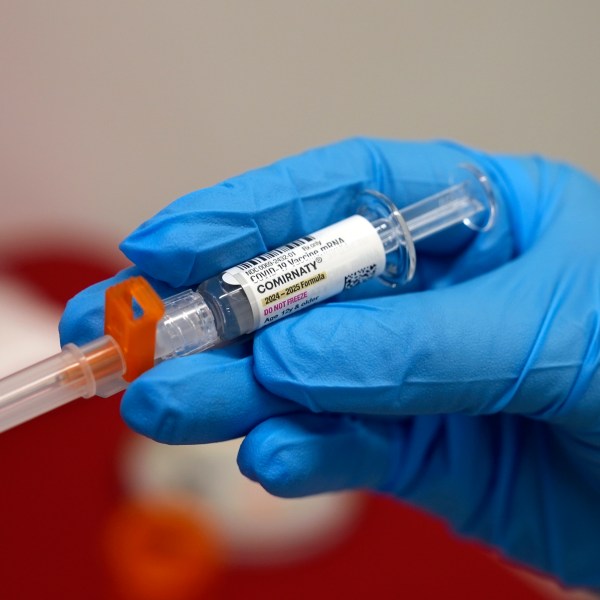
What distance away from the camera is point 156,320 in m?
0.58

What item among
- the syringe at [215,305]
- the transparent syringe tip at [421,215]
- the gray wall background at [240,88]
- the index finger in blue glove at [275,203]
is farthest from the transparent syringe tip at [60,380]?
the gray wall background at [240,88]

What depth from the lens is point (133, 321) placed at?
22.8 inches

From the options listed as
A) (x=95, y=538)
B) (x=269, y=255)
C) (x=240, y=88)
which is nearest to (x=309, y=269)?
(x=269, y=255)

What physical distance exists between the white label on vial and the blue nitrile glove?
0.07ft

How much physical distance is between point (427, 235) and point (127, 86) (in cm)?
60

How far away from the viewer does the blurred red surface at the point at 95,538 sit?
3.83 feet

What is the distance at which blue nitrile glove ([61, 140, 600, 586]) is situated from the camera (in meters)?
0.65

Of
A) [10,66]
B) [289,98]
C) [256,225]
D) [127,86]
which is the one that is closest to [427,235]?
[256,225]

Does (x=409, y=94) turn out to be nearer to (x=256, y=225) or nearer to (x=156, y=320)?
(x=256, y=225)

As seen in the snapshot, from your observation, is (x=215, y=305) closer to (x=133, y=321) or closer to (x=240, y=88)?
(x=133, y=321)

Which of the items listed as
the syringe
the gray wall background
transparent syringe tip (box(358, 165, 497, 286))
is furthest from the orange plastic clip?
the gray wall background

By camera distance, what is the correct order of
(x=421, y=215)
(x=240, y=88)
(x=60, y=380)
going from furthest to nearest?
(x=240, y=88) → (x=421, y=215) → (x=60, y=380)

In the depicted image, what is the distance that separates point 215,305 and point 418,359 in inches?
8.2

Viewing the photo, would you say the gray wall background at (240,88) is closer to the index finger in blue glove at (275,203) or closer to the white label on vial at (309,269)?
the index finger in blue glove at (275,203)
